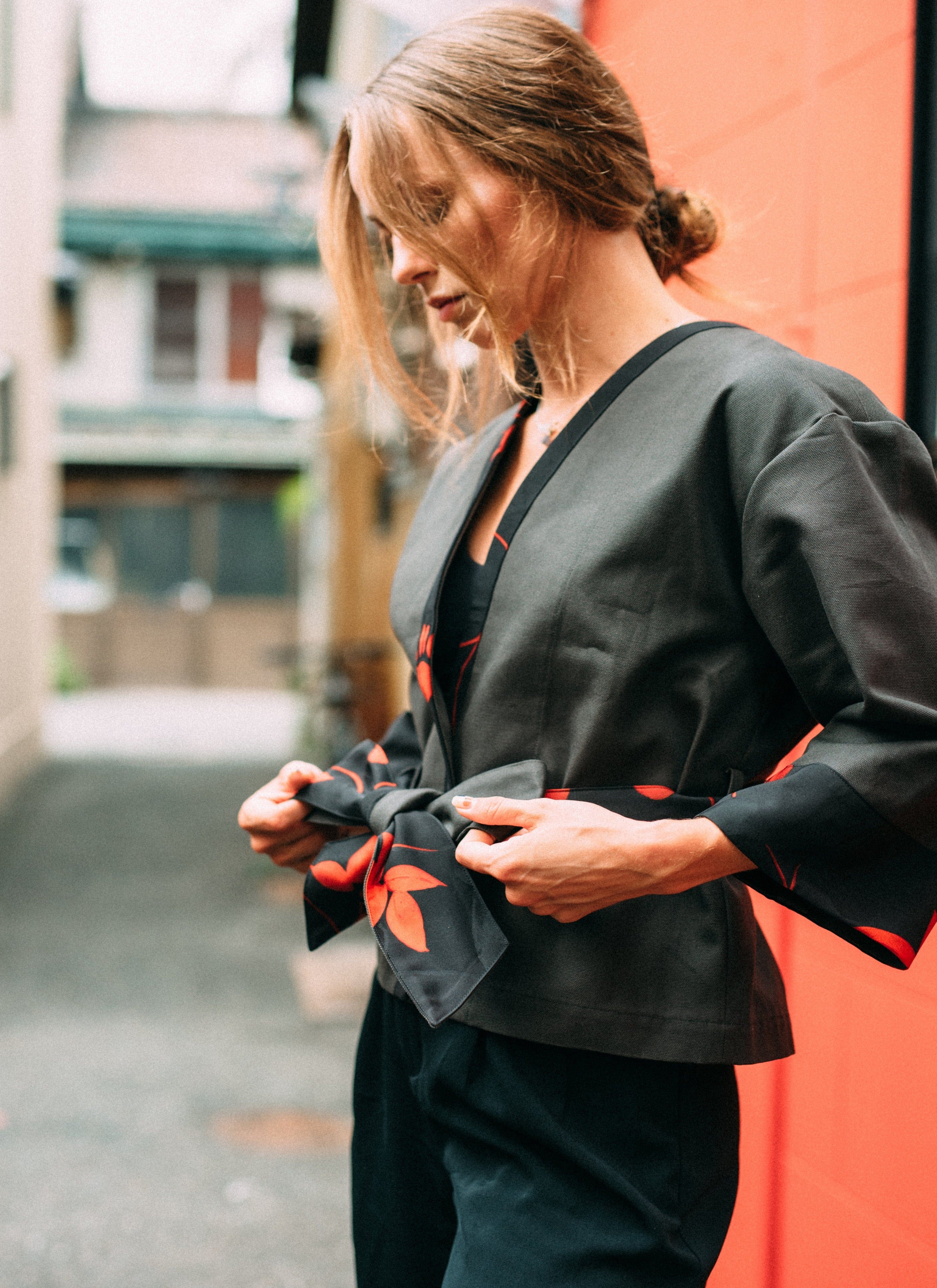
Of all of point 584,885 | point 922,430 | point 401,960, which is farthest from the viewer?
point 922,430

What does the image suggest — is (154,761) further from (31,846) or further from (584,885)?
(584,885)

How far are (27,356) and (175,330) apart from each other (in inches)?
313

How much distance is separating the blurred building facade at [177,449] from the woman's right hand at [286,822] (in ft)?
48.8

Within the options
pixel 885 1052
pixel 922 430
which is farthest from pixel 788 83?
pixel 885 1052

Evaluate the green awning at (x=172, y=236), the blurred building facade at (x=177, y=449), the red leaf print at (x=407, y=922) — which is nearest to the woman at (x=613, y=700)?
the red leaf print at (x=407, y=922)

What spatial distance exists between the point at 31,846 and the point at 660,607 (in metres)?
6.26

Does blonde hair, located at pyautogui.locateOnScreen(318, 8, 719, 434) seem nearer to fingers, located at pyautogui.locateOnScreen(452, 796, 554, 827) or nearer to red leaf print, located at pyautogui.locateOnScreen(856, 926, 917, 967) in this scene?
fingers, located at pyautogui.locateOnScreen(452, 796, 554, 827)

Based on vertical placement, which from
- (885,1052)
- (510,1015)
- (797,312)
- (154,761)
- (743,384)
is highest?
(797,312)

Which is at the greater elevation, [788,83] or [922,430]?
[788,83]

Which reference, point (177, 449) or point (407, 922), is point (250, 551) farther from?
point (407, 922)

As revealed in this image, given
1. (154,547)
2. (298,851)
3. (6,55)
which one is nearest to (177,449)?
(154,547)

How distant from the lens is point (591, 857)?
91cm

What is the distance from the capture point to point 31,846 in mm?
6594

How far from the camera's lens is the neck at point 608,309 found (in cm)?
113
